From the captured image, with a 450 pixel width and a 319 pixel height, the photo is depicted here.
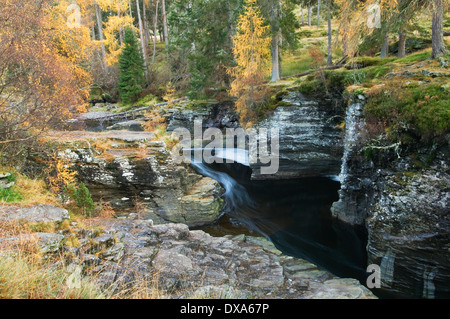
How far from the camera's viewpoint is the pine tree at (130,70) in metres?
29.8

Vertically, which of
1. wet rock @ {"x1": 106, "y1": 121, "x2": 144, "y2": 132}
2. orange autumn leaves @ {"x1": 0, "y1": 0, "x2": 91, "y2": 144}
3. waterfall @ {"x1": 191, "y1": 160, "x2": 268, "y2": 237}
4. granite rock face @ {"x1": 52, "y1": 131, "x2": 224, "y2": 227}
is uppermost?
orange autumn leaves @ {"x1": 0, "y1": 0, "x2": 91, "y2": 144}

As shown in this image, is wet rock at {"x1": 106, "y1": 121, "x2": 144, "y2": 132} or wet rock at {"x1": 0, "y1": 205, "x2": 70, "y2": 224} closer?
wet rock at {"x1": 0, "y1": 205, "x2": 70, "y2": 224}

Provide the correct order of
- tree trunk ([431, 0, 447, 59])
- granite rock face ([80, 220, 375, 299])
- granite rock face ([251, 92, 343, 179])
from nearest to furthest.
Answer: granite rock face ([80, 220, 375, 299]), tree trunk ([431, 0, 447, 59]), granite rock face ([251, 92, 343, 179])

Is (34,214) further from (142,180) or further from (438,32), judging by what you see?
(438,32)

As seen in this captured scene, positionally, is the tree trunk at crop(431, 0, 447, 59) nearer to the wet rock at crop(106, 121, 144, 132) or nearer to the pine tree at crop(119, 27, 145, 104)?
the wet rock at crop(106, 121, 144, 132)

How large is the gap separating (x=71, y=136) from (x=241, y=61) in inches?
486

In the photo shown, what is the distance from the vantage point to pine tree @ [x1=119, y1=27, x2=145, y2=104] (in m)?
29.8

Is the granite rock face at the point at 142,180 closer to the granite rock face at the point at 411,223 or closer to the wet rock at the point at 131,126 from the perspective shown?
the granite rock face at the point at 411,223

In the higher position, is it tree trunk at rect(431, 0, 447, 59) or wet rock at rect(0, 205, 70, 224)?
tree trunk at rect(431, 0, 447, 59)

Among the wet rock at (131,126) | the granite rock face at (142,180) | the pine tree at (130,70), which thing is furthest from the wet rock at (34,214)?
the pine tree at (130,70)

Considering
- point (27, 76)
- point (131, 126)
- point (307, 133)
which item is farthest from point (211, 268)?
point (131, 126)

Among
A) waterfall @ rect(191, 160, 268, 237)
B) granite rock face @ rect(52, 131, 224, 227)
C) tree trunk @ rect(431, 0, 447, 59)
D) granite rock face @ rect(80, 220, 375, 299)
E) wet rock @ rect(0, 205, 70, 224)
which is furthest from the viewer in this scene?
waterfall @ rect(191, 160, 268, 237)

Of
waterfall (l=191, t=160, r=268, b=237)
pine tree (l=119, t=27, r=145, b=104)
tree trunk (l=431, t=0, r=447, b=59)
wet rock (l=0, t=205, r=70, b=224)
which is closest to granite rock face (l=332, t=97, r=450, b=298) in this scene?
waterfall (l=191, t=160, r=268, b=237)
